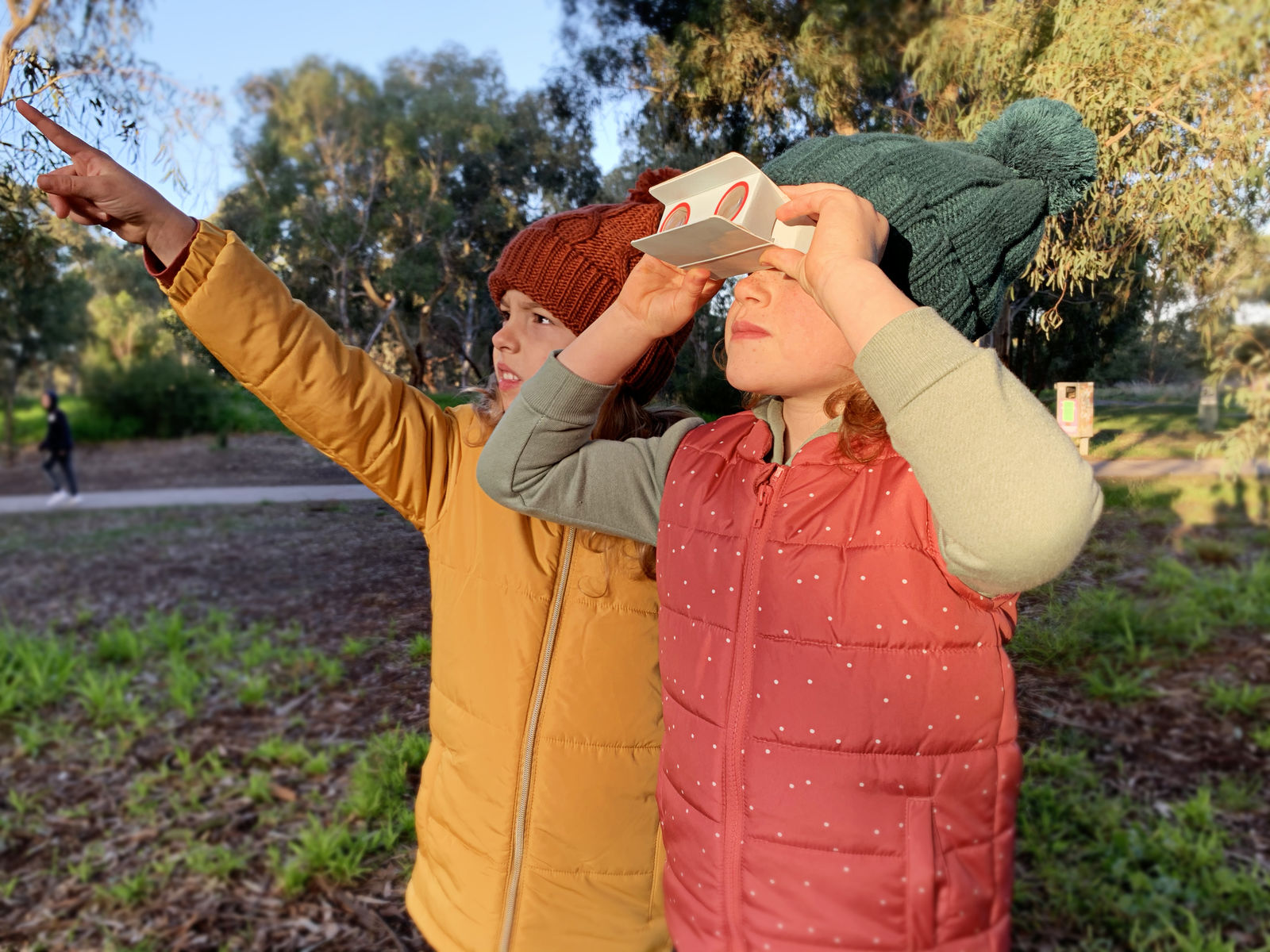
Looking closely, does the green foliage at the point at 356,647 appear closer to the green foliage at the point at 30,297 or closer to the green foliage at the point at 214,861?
the green foliage at the point at 214,861

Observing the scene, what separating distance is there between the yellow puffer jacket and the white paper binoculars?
1.54 feet

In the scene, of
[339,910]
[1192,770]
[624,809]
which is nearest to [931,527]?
[624,809]

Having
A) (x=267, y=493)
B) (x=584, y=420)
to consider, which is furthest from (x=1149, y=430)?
(x=267, y=493)

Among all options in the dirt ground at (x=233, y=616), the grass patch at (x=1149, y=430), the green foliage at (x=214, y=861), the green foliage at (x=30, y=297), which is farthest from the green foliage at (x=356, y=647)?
the grass patch at (x=1149, y=430)

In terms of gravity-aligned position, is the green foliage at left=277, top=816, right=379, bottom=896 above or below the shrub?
below

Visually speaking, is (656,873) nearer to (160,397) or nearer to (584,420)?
(584,420)

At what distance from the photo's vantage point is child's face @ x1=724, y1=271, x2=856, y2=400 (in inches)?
31.9

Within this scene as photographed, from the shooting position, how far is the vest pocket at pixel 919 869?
74 cm

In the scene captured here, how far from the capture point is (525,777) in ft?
3.52

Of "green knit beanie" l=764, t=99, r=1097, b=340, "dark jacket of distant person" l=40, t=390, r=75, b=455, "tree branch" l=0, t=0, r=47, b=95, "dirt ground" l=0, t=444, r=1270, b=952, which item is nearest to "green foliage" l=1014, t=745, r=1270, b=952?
"dirt ground" l=0, t=444, r=1270, b=952

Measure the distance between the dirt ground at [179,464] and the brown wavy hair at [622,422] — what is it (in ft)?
3.08

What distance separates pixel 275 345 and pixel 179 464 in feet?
6.47

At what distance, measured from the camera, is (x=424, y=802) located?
47.3 inches

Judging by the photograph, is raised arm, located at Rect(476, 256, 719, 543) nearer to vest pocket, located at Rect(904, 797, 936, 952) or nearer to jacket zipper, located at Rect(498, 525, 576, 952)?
jacket zipper, located at Rect(498, 525, 576, 952)
